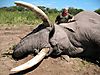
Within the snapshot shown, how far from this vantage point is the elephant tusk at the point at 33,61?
5.01m

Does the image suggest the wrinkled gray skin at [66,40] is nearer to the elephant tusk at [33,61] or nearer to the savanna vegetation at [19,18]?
the elephant tusk at [33,61]

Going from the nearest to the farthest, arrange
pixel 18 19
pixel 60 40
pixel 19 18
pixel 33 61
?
pixel 33 61 → pixel 60 40 → pixel 18 19 → pixel 19 18

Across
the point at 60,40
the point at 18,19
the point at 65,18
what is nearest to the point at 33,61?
the point at 60,40

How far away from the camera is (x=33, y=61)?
5.36m

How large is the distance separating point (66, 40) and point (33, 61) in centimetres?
108

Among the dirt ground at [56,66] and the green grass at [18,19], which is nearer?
the dirt ground at [56,66]

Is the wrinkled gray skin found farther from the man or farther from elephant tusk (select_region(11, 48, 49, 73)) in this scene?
the man

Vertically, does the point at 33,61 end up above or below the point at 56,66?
above

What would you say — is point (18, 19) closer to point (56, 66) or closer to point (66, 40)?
point (66, 40)

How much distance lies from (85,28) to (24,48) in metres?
1.40

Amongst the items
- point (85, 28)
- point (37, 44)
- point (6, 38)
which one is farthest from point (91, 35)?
point (6, 38)

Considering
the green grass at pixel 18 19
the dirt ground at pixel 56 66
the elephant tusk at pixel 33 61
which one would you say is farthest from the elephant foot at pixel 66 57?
the green grass at pixel 18 19

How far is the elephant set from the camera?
5871 mm

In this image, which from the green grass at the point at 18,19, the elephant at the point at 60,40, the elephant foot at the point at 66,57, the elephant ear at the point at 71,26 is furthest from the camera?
the green grass at the point at 18,19
